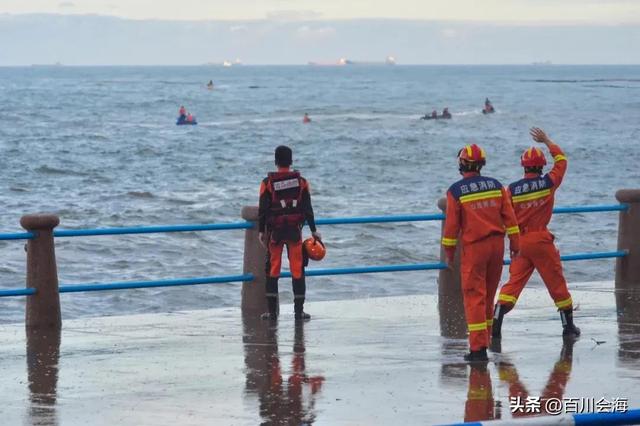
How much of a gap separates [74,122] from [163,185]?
1727 inches

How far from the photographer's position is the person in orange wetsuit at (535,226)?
410 inches

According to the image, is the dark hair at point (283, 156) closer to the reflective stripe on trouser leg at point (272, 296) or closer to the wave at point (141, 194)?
the reflective stripe on trouser leg at point (272, 296)

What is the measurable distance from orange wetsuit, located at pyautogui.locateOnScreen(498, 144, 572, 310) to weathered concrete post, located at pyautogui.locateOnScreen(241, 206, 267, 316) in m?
2.67

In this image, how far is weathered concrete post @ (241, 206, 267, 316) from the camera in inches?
483

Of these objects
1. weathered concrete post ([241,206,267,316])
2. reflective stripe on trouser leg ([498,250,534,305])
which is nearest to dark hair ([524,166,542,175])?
reflective stripe on trouser leg ([498,250,534,305])

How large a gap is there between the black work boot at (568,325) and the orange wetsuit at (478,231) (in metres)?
1.25

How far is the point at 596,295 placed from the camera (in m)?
13.4

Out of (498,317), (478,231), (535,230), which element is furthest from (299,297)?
(478,231)

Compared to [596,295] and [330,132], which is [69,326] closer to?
[596,295]

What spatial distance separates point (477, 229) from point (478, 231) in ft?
0.06

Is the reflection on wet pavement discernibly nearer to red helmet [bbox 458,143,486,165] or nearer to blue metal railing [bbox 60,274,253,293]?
blue metal railing [bbox 60,274,253,293]

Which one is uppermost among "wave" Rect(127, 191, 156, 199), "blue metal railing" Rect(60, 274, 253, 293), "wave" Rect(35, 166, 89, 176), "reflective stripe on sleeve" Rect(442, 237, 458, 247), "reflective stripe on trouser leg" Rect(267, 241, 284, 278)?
"reflective stripe on sleeve" Rect(442, 237, 458, 247)

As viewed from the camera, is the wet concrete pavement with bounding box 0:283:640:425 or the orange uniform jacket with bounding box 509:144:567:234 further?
the orange uniform jacket with bounding box 509:144:567:234

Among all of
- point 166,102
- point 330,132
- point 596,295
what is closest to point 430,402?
point 596,295
